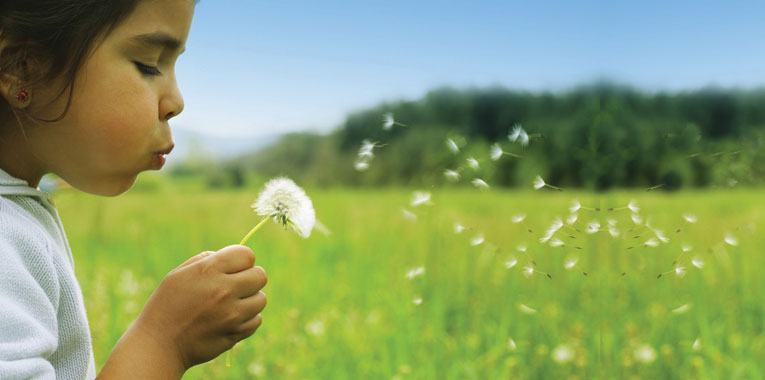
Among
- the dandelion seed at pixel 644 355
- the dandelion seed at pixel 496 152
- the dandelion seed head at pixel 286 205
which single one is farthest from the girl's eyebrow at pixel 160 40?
the dandelion seed at pixel 644 355

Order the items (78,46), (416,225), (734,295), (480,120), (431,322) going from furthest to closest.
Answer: (480,120) → (416,225) → (734,295) → (431,322) → (78,46)

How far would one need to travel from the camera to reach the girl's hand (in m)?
1.08

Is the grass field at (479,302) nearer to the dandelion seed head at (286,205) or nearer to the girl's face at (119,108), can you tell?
the dandelion seed head at (286,205)

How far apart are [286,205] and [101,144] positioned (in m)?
0.32

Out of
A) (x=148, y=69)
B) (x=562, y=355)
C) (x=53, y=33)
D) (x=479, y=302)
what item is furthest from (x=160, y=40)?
(x=479, y=302)

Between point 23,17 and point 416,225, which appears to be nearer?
point 23,17

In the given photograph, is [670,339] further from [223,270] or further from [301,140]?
[301,140]

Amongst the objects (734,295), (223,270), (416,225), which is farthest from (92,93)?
(416,225)

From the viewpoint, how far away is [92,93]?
3.42ft

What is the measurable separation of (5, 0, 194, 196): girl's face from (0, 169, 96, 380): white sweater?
9cm

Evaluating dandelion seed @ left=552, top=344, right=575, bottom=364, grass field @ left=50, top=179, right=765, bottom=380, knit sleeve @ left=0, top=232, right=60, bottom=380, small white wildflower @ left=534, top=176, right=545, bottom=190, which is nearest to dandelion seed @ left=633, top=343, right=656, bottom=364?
grass field @ left=50, top=179, right=765, bottom=380

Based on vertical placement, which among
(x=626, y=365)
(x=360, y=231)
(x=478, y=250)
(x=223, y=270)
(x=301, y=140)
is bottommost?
(x=301, y=140)

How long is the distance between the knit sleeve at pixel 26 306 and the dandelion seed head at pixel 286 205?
357 millimetres

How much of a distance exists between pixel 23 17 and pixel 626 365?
1.89 metres
